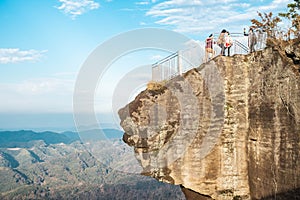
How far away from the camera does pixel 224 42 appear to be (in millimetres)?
13312

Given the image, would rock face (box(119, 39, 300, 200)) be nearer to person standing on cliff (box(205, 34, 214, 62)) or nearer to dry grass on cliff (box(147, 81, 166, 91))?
dry grass on cliff (box(147, 81, 166, 91))

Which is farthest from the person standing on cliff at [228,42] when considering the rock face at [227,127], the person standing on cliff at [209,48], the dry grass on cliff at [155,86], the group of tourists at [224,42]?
the dry grass on cliff at [155,86]

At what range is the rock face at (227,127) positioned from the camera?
390 inches

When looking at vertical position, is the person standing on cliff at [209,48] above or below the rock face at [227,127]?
above

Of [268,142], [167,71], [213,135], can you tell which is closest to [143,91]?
[167,71]

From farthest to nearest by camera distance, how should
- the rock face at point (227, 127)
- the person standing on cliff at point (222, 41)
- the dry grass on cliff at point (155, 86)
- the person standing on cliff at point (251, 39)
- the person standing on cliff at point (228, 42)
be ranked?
the dry grass on cliff at point (155, 86) → the person standing on cliff at point (222, 41) → the person standing on cliff at point (228, 42) → the person standing on cliff at point (251, 39) → the rock face at point (227, 127)

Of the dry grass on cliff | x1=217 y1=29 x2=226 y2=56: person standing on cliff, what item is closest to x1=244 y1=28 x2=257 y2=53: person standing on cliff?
x1=217 y1=29 x2=226 y2=56: person standing on cliff

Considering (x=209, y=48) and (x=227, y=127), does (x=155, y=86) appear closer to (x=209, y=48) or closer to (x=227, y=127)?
(x=209, y=48)

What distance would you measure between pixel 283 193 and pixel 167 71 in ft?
24.9

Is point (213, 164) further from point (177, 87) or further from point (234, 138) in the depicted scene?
point (177, 87)

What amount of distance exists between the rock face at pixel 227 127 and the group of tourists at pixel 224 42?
1383 millimetres

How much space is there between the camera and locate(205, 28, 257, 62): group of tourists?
41.6 ft

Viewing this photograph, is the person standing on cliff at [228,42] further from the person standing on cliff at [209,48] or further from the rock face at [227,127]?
the rock face at [227,127]

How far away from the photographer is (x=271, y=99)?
10367mm
